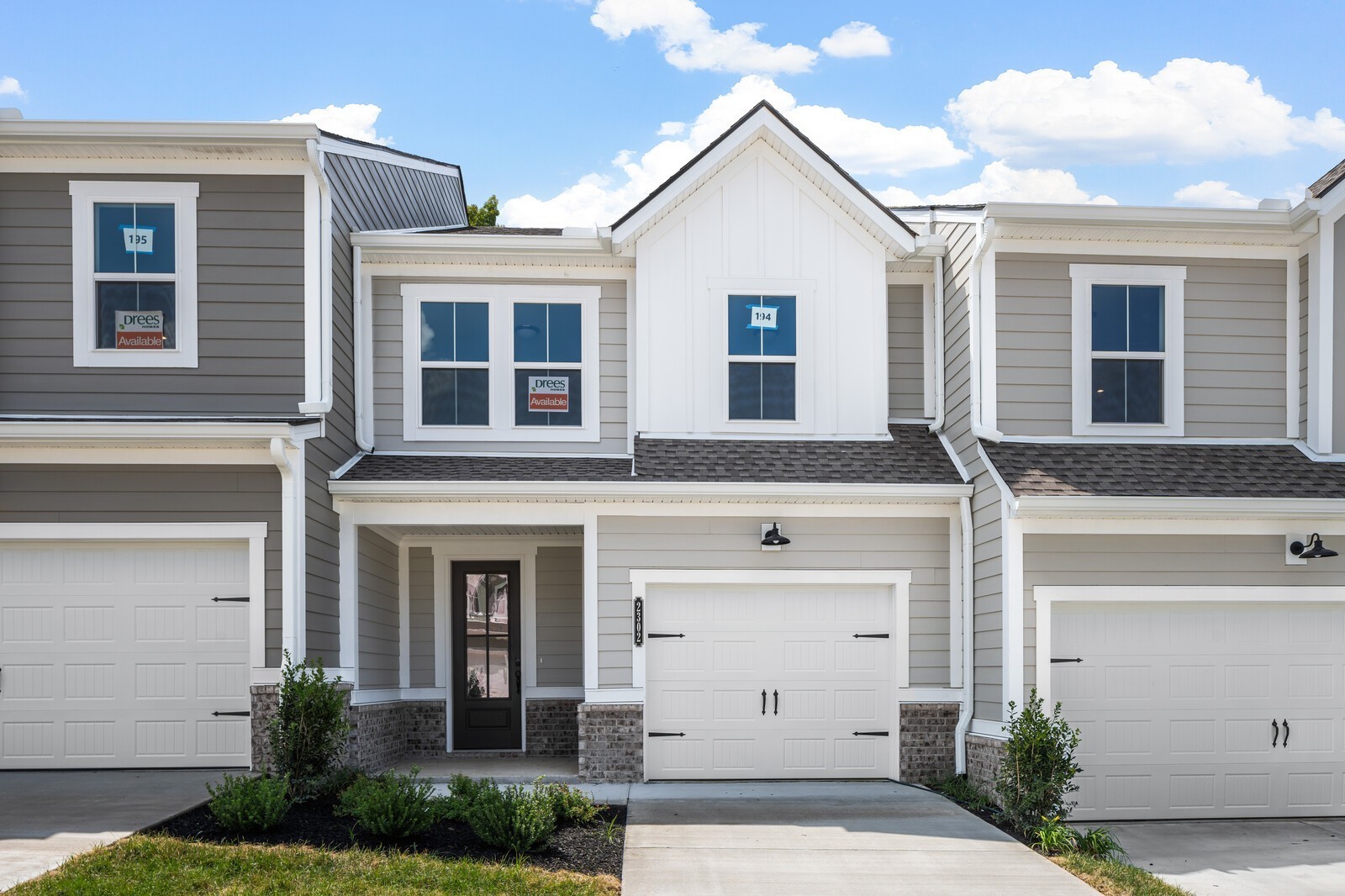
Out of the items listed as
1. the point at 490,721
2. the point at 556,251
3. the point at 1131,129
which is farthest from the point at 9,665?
the point at 1131,129

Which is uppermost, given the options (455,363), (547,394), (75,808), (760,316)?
(760,316)

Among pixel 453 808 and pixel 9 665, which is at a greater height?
pixel 9 665

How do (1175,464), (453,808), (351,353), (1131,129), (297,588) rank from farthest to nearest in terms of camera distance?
(1131,129), (351,353), (1175,464), (297,588), (453,808)

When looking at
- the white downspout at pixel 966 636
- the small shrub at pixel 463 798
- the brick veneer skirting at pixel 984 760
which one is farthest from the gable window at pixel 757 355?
the small shrub at pixel 463 798

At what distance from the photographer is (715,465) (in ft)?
36.0

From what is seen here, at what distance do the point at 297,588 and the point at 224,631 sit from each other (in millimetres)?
917

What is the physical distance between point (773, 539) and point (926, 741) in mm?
2413

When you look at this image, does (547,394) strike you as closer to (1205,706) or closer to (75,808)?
(75,808)

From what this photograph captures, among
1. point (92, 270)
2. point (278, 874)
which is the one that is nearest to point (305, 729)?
point (278, 874)

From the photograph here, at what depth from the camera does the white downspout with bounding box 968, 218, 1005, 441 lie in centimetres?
1067

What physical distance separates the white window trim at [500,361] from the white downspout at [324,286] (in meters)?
1.33

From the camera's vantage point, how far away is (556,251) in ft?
38.3

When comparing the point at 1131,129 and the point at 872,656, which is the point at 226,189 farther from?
the point at 1131,129

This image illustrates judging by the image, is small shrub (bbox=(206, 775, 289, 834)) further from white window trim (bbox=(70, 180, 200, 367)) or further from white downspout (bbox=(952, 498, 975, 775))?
white downspout (bbox=(952, 498, 975, 775))
